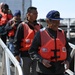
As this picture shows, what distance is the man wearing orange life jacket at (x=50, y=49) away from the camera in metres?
4.27

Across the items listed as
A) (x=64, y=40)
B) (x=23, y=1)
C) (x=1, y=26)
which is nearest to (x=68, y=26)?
(x=23, y=1)

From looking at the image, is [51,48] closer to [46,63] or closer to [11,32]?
[46,63]

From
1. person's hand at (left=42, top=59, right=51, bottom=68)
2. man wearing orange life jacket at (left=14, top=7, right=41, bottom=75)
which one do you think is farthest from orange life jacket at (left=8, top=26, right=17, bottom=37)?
person's hand at (left=42, top=59, right=51, bottom=68)

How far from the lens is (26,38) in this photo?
17.6 feet

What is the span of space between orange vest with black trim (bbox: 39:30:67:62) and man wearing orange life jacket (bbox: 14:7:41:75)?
106 centimetres

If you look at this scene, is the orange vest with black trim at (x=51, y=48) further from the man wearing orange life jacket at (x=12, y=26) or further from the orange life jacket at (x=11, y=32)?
the orange life jacket at (x=11, y=32)

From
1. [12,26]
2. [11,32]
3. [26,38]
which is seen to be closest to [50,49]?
[26,38]

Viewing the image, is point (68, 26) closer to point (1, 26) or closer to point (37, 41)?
point (1, 26)

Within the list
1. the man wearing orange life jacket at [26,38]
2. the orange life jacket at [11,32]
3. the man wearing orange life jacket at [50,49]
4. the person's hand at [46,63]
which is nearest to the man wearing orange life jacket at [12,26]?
the orange life jacket at [11,32]

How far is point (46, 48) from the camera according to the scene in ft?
14.1

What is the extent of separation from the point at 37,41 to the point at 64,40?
1.27 feet

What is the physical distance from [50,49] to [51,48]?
0.06 feet

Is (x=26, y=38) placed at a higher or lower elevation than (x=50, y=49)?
lower

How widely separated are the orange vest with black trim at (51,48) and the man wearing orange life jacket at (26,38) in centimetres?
106
